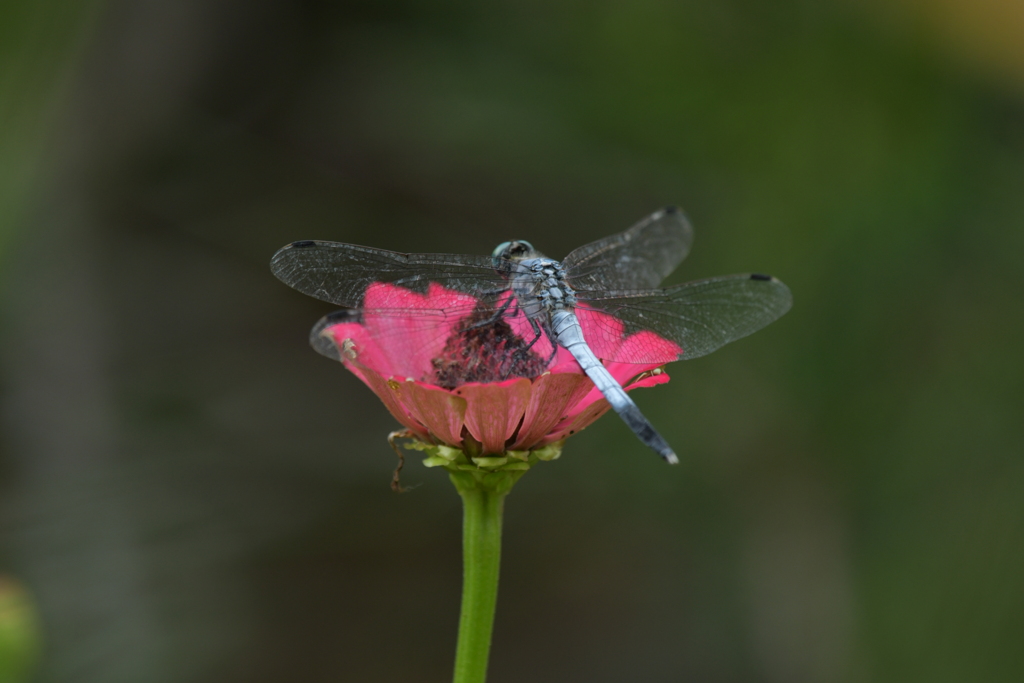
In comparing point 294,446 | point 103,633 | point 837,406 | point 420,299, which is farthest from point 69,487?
point 837,406

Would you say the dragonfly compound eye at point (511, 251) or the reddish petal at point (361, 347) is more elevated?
→ the dragonfly compound eye at point (511, 251)

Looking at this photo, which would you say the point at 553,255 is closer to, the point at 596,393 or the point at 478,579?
the point at 596,393

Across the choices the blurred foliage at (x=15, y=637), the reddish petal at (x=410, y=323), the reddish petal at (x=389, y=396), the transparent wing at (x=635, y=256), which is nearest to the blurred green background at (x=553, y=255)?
the transparent wing at (x=635, y=256)

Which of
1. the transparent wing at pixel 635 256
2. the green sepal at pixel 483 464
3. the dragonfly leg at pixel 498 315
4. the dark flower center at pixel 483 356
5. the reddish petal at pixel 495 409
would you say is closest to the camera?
the reddish petal at pixel 495 409

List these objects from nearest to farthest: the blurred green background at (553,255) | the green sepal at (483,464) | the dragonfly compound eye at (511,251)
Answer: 1. the green sepal at (483,464)
2. the dragonfly compound eye at (511,251)
3. the blurred green background at (553,255)

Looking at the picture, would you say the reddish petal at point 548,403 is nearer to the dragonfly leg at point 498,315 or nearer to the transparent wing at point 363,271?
the dragonfly leg at point 498,315

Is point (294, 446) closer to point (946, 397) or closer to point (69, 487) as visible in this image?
point (69, 487)

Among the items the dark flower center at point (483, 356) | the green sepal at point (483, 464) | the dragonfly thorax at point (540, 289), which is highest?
the dragonfly thorax at point (540, 289)

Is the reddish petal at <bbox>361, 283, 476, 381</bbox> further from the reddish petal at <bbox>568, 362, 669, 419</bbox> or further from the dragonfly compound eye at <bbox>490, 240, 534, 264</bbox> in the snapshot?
the reddish petal at <bbox>568, 362, 669, 419</bbox>
